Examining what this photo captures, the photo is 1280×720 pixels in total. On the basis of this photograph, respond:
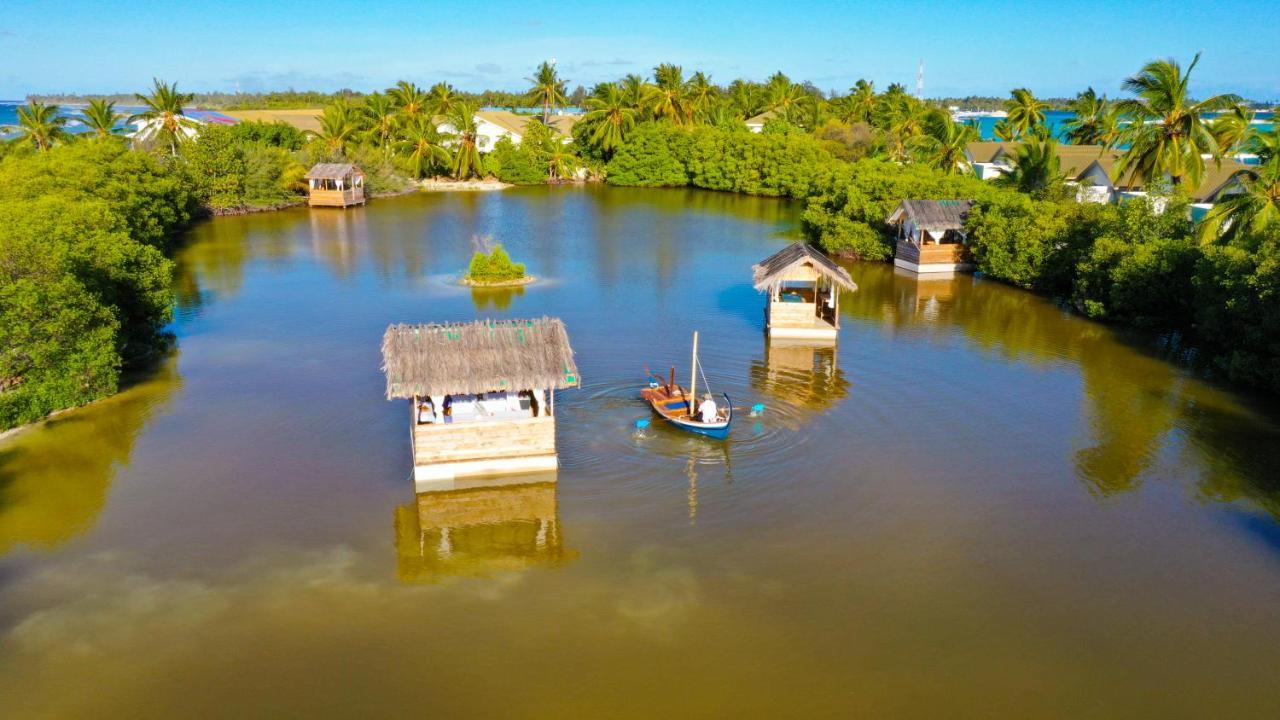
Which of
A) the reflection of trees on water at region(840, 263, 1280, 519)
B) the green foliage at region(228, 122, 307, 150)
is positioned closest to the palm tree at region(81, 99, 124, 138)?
the green foliage at region(228, 122, 307, 150)

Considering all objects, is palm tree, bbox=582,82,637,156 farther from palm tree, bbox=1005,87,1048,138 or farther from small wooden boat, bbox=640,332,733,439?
small wooden boat, bbox=640,332,733,439

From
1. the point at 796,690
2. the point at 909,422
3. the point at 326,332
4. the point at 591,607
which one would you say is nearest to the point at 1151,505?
the point at 909,422

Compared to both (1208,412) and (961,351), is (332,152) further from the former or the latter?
(1208,412)

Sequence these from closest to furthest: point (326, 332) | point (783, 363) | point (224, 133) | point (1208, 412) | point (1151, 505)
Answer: point (1151, 505) → point (1208, 412) → point (783, 363) → point (326, 332) → point (224, 133)

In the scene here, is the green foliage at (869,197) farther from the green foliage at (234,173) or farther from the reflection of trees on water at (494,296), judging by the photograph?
the green foliage at (234,173)

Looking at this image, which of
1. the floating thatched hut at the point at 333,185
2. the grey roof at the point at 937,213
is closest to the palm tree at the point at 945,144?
the grey roof at the point at 937,213

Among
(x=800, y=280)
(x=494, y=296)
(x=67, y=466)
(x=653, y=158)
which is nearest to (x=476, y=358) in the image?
(x=67, y=466)

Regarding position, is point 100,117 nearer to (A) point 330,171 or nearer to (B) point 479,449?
(A) point 330,171
